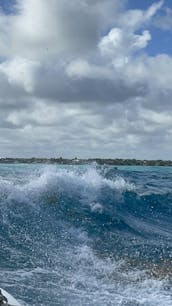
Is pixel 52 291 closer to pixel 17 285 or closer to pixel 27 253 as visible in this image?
pixel 17 285

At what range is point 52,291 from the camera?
8359 millimetres

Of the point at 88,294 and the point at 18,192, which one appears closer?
the point at 88,294

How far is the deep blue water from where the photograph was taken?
848 cm

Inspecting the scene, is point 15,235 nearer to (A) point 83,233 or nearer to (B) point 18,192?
(A) point 83,233

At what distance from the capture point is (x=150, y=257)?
11.5m

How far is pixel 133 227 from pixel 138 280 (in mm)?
7206

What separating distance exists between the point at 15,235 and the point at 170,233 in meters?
5.87

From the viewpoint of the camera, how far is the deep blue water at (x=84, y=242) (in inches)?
334

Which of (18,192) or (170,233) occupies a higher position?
(18,192)

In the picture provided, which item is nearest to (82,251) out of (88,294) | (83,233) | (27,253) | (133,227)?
(27,253)

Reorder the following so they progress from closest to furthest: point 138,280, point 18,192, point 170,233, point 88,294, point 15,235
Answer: point 88,294 → point 138,280 → point 15,235 → point 170,233 → point 18,192

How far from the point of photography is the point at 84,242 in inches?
518

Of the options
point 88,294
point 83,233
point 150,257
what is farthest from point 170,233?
point 88,294

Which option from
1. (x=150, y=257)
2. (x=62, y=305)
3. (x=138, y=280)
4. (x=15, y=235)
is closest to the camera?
(x=62, y=305)
